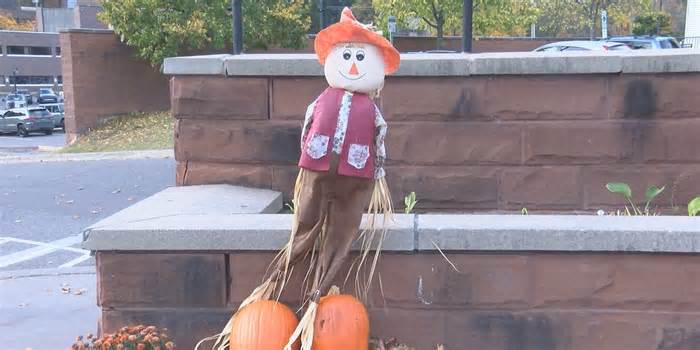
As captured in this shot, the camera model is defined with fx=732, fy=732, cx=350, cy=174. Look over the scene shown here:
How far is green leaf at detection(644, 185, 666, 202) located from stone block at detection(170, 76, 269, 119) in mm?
2613

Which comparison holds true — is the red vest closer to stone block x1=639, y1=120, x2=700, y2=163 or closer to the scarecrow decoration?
the scarecrow decoration

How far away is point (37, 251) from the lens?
8289mm

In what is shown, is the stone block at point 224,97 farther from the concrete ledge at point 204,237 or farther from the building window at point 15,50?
Result: the building window at point 15,50

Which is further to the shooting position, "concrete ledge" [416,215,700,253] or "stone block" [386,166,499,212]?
"stone block" [386,166,499,212]

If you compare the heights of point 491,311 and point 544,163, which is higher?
point 544,163

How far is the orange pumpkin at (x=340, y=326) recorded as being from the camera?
338cm

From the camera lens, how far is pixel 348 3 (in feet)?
120

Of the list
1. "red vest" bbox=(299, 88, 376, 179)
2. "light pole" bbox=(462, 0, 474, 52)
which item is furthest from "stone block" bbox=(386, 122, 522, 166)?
"red vest" bbox=(299, 88, 376, 179)

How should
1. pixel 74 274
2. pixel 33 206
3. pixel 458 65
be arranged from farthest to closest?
1. pixel 33 206
2. pixel 74 274
3. pixel 458 65

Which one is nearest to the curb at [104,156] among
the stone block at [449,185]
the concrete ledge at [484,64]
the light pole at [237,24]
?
the light pole at [237,24]

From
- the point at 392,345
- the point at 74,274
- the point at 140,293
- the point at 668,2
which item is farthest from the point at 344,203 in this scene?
the point at 668,2

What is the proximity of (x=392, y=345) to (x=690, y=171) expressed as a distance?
8.43ft

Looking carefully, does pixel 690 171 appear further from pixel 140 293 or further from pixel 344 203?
pixel 140 293

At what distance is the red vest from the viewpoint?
3391 millimetres
